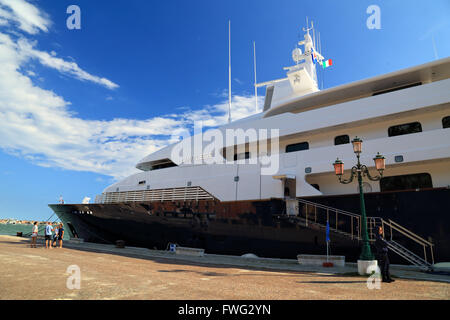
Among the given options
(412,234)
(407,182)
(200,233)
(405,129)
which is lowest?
(200,233)

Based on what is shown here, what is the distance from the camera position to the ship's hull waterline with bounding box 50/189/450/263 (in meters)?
9.20

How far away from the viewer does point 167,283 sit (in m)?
5.89

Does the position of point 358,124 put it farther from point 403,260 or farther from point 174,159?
point 174,159

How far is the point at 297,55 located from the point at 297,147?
809cm

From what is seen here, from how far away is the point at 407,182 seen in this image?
11.0 metres

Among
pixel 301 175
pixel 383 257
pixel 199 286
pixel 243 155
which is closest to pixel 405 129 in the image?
pixel 301 175

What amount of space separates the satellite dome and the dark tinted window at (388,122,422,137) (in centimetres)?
909

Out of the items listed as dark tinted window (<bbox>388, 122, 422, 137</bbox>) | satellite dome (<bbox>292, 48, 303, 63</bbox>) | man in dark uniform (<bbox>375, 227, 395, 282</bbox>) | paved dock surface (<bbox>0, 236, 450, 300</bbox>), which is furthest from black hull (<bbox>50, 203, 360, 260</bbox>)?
satellite dome (<bbox>292, 48, 303, 63</bbox>)

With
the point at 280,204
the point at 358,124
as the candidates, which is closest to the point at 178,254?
the point at 280,204

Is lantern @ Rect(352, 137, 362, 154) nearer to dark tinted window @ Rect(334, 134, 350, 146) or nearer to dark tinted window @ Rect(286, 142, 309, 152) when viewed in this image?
dark tinted window @ Rect(334, 134, 350, 146)

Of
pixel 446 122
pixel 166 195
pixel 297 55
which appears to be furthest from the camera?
pixel 297 55

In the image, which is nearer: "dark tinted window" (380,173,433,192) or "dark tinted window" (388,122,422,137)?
Result: "dark tinted window" (380,173,433,192)

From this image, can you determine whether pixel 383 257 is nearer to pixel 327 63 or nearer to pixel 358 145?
pixel 358 145
